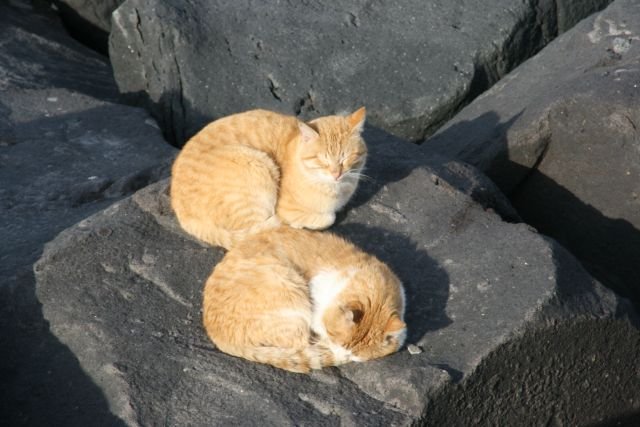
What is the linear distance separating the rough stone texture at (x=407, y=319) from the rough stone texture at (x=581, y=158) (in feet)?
3.37

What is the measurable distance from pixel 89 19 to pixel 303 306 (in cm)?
599

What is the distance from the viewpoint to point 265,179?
516cm

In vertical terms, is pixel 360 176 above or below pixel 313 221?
above

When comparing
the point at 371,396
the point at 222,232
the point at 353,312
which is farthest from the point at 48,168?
the point at 371,396

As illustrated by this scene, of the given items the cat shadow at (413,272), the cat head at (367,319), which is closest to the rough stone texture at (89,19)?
the cat shadow at (413,272)

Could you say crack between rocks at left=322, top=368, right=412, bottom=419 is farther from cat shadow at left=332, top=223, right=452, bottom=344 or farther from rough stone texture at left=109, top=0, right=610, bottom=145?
rough stone texture at left=109, top=0, right=610, bottom=145

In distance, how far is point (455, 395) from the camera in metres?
4.36

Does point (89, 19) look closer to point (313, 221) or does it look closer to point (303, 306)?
point (313, 221)

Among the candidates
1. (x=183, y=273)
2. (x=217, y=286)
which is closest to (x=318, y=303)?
(x=217, y=286)

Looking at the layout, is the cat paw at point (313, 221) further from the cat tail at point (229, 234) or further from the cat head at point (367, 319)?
the cat head at point (367, 319)

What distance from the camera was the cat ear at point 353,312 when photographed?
167 inches

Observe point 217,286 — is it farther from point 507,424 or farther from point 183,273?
point 507,424

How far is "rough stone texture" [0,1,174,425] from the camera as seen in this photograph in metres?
4.57

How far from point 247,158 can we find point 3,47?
4.28 meters
